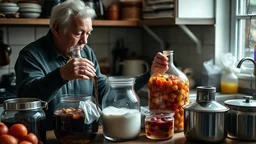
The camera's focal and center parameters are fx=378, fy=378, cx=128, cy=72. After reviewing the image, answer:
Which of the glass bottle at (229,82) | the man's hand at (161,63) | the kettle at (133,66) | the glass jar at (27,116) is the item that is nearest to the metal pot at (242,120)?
the man's hand at (161,63)

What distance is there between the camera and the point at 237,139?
4.45 ft

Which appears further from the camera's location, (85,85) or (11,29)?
(11,29)

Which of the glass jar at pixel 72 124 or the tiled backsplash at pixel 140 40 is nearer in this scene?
the glass jar at pixel 72 124

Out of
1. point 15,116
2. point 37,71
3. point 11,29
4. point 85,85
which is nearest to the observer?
point 15,116

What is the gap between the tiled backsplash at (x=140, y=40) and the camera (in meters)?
2.73

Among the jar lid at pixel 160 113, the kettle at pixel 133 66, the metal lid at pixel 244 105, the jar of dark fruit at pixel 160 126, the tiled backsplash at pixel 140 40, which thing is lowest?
the jar of dark fruit at pixel 160 126

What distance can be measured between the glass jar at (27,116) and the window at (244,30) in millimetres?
1667

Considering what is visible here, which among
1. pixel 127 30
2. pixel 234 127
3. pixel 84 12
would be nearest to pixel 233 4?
pixel 127 30

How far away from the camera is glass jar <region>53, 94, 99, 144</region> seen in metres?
1.25

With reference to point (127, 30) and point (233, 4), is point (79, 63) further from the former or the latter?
point (127, 30)

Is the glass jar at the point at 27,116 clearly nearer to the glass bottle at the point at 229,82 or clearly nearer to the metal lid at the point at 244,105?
the metal lid at the point at 244,105

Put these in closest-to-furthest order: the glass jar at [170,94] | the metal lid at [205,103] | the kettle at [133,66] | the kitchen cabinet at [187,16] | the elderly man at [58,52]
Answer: the metal lid at [205,103]
the glass jar at [170,94]
the elderly man at [58,52]
the kitchen cabinet at [187,16]
the kettle at [133,66]

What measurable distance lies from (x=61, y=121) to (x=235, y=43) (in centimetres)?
173

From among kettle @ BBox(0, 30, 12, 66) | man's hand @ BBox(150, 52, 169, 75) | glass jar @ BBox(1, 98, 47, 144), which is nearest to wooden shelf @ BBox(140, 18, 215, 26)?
man's hand @ BBox(150, 52, 169, 75)
